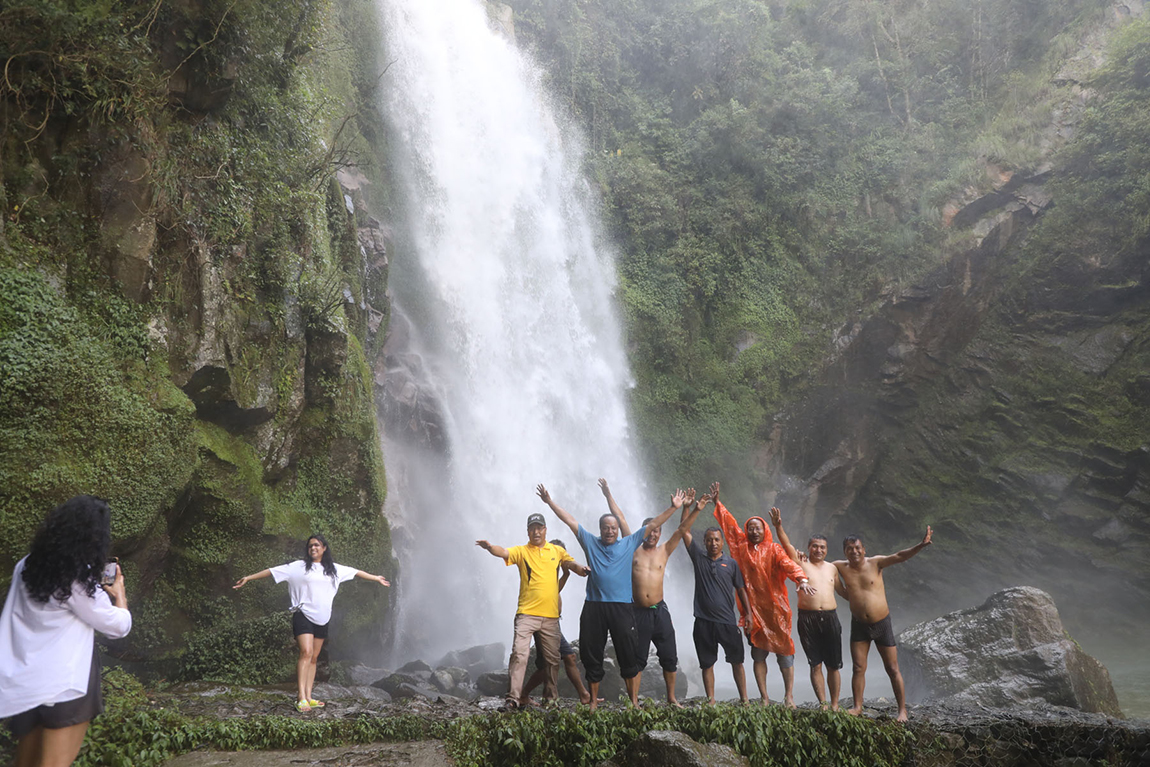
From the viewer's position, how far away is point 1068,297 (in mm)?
15914

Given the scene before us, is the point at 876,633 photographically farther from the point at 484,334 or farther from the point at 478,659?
the point at 484,334

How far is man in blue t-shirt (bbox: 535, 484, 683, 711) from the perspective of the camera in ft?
18.6

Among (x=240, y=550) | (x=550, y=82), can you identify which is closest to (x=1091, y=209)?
(x=550, y=82)

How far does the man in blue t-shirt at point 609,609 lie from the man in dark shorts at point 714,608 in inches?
22.6

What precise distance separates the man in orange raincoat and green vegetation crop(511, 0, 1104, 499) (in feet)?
36.2

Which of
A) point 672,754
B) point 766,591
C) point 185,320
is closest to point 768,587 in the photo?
point 766,591

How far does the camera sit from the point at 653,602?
19.3 ft

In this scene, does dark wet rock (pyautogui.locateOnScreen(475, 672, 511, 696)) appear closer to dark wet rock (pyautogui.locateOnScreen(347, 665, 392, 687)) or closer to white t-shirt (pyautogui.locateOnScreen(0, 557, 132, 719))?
dark wet rock (pyautogui.locateOnScreen(347, 665, 392, 687))

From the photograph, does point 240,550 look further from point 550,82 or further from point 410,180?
point 550,82

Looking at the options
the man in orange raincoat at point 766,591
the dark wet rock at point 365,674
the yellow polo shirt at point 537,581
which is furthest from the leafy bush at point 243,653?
the man in orange raincoat at point 766,591

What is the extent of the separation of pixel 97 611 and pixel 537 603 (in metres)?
3.36

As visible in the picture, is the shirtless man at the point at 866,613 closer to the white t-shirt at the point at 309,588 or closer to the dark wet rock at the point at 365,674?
the white t-shirt at the point at 309,588

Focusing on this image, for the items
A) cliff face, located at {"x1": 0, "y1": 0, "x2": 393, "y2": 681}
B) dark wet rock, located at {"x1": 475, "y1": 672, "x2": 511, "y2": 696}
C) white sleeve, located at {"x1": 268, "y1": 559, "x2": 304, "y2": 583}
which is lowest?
dark wet rock, located at {"x1": 475, "y1": 672, "x2": 511, "y2": 696}

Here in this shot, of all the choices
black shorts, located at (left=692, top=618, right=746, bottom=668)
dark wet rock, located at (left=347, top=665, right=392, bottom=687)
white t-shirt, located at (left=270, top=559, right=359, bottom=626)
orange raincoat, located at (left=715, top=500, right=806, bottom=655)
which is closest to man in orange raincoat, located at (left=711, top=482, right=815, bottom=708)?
orange raincoat, located at (left=715, top=500, right=806, bottom=655)
